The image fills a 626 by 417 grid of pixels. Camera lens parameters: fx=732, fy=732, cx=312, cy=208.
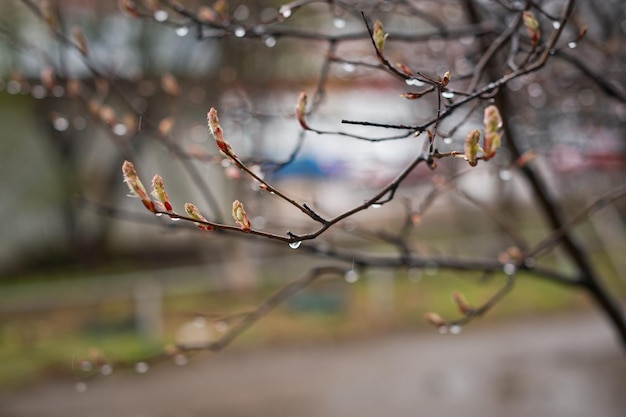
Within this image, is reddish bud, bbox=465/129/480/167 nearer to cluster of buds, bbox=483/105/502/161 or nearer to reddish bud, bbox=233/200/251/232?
cluster of buds, bbox=483/105/502/161

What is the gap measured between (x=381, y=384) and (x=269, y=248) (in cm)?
642

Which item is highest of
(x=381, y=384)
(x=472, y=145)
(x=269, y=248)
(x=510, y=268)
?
(x=269, y=248)

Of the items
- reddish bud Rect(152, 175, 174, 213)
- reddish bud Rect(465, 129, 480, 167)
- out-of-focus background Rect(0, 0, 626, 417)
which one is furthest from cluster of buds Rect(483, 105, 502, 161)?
out-of-focus background Rect(0, 0, 626, 417)

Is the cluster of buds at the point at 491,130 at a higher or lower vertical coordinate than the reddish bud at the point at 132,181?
lower

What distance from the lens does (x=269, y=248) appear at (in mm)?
13750

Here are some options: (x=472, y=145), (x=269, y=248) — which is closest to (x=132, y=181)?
(x=472, y=145)

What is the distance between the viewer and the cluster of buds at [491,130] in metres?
1.44

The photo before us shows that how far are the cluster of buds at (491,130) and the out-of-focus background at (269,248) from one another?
136 centimetres

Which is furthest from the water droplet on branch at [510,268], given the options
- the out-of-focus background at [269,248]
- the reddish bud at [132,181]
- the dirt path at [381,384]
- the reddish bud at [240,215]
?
the dirt path at [381,384]

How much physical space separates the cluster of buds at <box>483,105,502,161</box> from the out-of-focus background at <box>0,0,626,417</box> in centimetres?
136

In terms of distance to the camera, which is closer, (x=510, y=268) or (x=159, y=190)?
(x=159, y=190)

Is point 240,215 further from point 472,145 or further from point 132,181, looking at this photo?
point 472,145

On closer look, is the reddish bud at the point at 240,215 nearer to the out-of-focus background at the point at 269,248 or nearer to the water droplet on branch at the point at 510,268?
the out-of-focus background at the point at 269,248

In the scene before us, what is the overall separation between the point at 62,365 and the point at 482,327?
5.18 meters
